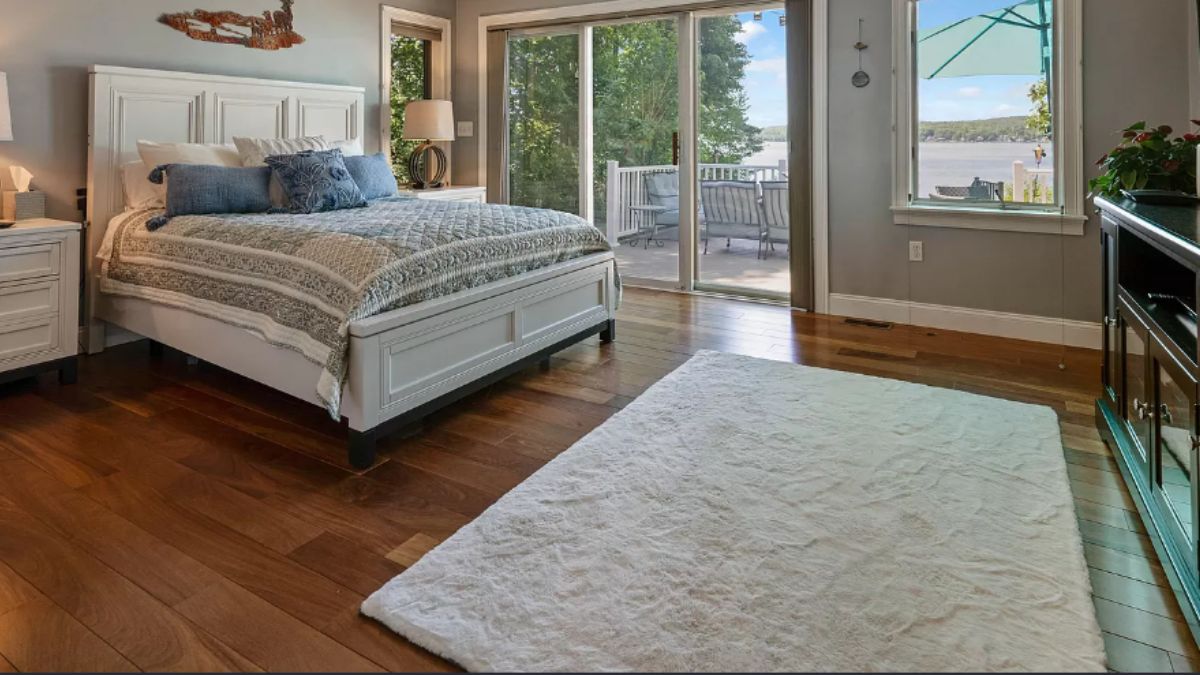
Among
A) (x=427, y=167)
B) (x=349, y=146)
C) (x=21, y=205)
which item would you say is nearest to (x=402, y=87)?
(x=427, y=167)

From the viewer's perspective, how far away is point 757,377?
3.35 metres

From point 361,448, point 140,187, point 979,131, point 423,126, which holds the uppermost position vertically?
point 423,126

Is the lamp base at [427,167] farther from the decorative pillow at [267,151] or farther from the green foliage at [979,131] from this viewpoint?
the green foliage at [979,131]

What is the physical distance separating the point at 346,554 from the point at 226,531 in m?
0.40

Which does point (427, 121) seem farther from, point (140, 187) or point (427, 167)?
point (140, 187)

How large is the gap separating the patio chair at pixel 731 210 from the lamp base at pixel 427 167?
211 cm

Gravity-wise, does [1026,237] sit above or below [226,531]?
above

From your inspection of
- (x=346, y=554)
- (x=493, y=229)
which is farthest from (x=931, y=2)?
(x=346, y=554)

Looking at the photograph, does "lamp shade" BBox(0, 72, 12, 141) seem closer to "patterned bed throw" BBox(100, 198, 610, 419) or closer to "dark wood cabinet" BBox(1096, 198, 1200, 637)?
"patterned bed throw" BBox(100, 198, 610, 419)

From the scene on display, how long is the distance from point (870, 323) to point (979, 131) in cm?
125

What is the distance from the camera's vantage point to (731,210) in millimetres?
5406

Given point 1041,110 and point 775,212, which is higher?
point 1041,110

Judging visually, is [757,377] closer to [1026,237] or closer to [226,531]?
[1026,237]

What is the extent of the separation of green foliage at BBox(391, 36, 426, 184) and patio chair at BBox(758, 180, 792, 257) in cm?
278
